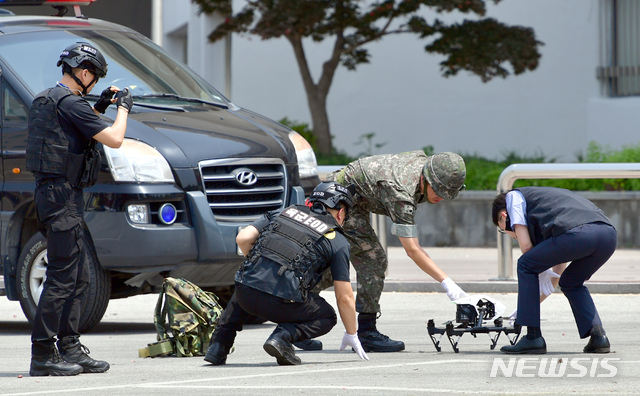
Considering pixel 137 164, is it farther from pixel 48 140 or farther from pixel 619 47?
pixel 619 47

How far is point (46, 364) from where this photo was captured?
18.5ft

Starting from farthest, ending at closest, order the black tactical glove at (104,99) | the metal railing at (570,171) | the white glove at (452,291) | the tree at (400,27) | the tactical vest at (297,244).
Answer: the tree at (400,27)
the metal railing at (570,171)
the white glove at (452,291)
the black tactical glove at (104,99)
the tactical vest at (297,244)

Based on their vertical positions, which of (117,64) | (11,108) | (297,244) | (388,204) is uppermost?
(117,64)

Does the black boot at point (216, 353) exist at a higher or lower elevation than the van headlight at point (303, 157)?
lower

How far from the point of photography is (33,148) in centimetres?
555

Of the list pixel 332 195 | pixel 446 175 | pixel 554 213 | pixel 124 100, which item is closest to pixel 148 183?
pixel 124 100

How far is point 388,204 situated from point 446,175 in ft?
1.40

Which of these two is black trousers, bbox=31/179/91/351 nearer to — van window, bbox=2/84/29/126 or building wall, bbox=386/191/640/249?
van window, bbox=2/84/29/126

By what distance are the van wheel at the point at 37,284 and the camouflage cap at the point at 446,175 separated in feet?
8.05

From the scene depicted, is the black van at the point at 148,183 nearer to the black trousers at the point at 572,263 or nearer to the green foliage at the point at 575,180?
the black trousers at the point at 572,263

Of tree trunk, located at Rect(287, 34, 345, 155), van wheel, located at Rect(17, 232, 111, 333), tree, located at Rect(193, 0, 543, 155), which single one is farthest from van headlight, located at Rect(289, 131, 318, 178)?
tree trunk, located at Rect(287, 34, 345, 155)

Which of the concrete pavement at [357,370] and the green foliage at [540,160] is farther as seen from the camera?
the green foliage at [540,160]

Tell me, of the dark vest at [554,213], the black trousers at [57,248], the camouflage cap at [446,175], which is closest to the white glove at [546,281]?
the dark vest at [554,213]

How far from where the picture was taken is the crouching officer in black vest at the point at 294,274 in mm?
5770
